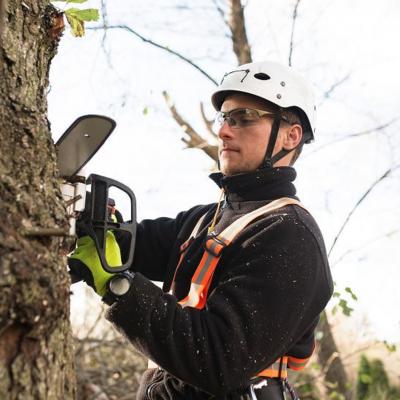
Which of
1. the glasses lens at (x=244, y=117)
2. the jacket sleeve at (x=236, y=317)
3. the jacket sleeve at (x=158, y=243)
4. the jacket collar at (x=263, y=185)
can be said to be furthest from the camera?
the jacket sleeve at (x=158, y=243)

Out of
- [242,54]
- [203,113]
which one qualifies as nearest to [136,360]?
[203,113]

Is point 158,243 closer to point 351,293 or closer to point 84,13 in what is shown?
point 84,13

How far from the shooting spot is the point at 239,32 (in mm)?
6773

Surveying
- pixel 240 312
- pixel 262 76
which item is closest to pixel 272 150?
pixel 262 76

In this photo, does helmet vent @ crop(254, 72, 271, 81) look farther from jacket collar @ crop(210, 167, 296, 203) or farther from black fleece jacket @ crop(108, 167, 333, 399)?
black fleece jacket @ crop(108, 167, 333, 399)

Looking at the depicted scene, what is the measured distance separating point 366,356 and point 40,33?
18649mm

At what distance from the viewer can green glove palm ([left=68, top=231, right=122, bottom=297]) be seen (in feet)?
6.41

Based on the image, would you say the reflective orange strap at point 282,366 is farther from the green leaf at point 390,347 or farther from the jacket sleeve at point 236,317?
the green leaf at point 390,347

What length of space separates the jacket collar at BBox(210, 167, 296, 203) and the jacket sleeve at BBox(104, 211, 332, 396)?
412 millimetres

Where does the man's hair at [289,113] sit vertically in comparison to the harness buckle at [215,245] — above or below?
above

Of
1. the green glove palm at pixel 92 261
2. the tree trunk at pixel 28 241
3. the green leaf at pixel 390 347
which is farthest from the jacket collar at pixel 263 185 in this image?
the green leaf at pixel 390 347

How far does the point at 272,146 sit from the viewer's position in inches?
102

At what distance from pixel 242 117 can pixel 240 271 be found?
91cm

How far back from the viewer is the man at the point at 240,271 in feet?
6.17
